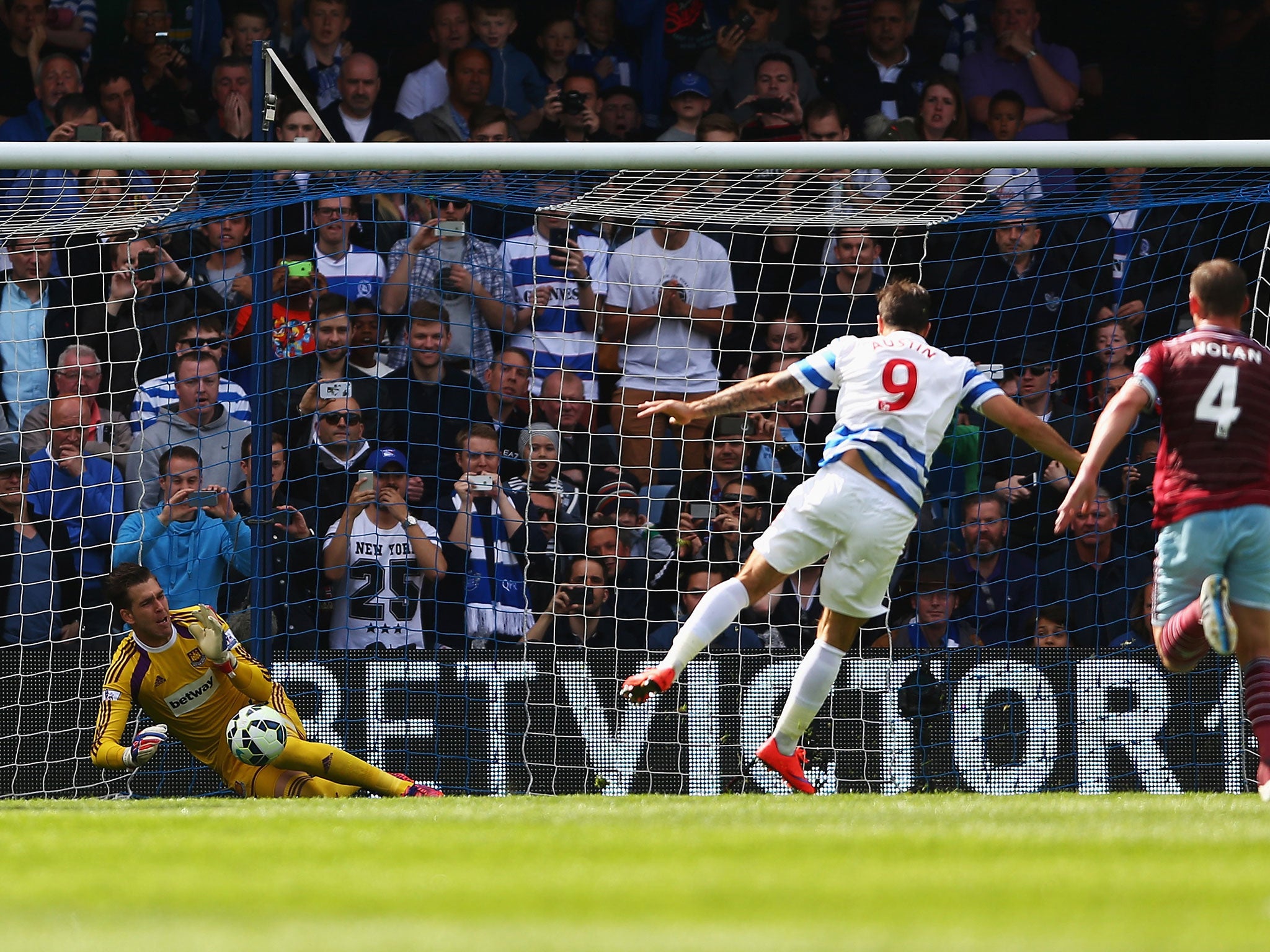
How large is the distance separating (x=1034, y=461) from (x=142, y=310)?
518 centimetres

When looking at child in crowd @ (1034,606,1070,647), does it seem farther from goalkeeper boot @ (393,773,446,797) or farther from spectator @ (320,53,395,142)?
spectator @ (320,53,395,142)

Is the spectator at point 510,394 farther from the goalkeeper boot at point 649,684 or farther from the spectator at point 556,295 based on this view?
the goalkeeper boot at point 649,684

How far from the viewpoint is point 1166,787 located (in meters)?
8.41

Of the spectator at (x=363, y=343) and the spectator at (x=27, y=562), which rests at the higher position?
the spectator at (x=363, y=343)

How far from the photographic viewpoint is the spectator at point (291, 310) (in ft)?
29.5

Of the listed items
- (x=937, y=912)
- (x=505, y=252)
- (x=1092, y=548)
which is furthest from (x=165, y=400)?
(x=937, y=912)

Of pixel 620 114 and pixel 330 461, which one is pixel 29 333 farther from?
pixel 620 114

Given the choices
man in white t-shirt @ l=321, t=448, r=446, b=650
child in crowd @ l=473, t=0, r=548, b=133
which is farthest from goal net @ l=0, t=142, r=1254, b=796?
child in crowd @ l=473, t=0, r=548, b=133

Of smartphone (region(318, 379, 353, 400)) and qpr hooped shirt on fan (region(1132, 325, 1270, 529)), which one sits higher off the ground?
smartphone (region(318, 379, 353, 400))

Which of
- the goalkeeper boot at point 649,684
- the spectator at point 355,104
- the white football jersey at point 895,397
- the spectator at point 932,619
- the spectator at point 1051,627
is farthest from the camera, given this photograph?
the spectator at point 355,104

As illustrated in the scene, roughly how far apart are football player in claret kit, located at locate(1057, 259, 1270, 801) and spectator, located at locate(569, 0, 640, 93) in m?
6.00

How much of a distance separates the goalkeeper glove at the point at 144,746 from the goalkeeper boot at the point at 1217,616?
4.58 meters

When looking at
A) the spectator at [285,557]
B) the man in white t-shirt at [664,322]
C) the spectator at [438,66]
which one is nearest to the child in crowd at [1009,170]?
the man in white t-shirt at [664,322]

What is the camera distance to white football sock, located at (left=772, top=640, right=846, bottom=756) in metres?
6.50
